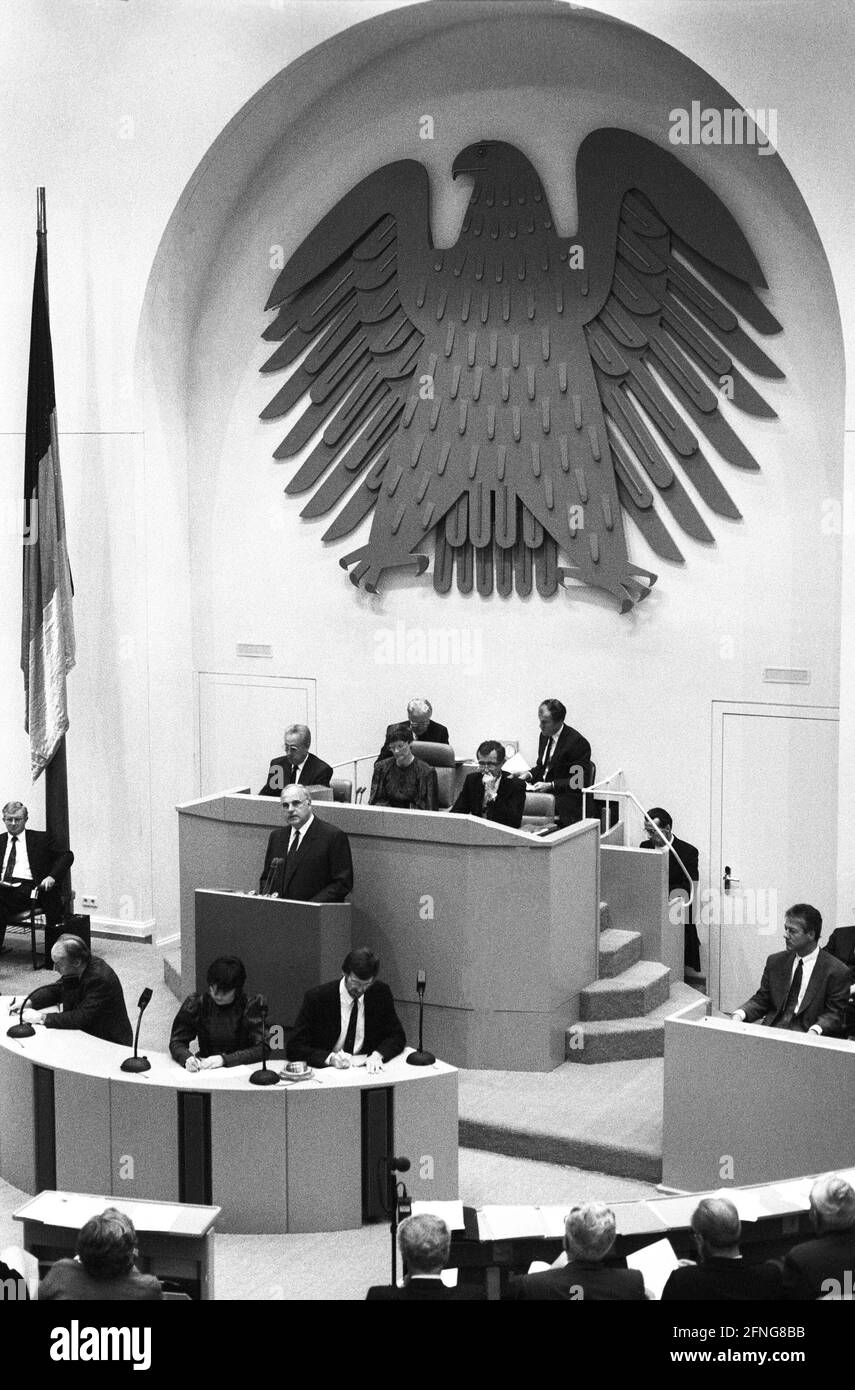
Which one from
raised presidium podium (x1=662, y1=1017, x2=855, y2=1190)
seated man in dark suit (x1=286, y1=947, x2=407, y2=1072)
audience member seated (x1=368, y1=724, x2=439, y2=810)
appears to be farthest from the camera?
audience member seated (x1=368, y1=724, x2=439, y2=810)

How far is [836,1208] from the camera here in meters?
5.29

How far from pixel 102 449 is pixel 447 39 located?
3.94 metres

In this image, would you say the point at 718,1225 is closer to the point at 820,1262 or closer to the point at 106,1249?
the point at 820,1262

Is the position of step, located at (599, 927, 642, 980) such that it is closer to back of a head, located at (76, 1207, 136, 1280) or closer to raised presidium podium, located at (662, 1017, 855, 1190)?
raised presidium podium, located at (662, 1017, 855, 1190)

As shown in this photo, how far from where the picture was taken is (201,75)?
11375 millimetres

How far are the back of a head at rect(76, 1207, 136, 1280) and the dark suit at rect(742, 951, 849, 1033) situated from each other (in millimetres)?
3765

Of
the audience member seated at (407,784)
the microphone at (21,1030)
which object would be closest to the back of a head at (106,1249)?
the microphone at (21,1030)

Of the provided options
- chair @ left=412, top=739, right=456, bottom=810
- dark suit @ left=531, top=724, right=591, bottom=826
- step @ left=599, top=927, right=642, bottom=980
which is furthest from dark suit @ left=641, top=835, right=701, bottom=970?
chair @ left=412, top=739, right=456, bottom=810

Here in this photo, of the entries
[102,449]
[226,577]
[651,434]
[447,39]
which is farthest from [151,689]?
[447,39]

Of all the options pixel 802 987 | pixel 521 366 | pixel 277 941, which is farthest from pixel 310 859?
pixel 521 366

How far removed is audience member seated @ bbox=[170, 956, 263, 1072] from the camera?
7.68 meters

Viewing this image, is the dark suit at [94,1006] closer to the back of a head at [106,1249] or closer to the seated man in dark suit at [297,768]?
the seated man in dark suit at [297,768]

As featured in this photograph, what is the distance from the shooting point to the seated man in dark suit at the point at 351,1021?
7.65 m
